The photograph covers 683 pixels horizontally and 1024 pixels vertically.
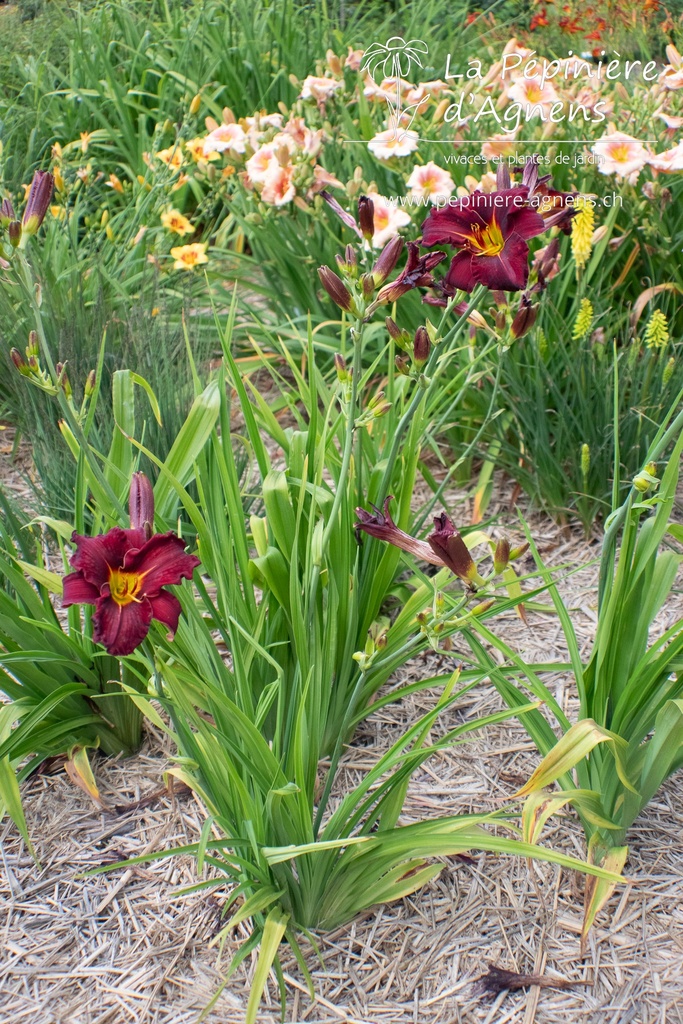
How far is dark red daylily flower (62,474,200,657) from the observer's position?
945 millimetres

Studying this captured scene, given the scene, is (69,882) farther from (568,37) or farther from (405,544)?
(568,37)

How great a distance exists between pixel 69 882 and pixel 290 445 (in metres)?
0.93

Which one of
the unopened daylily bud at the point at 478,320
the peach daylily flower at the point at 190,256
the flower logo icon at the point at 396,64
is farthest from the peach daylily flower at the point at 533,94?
the unopened daylily bud at the point at 478,320

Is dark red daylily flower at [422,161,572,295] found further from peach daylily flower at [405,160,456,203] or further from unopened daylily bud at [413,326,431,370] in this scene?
peach daylily flower at [405,160,456,203]

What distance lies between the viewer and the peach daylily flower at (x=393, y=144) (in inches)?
98.7

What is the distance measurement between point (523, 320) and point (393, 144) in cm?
127

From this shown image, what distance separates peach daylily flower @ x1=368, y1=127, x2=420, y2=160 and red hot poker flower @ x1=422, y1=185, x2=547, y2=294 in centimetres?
141

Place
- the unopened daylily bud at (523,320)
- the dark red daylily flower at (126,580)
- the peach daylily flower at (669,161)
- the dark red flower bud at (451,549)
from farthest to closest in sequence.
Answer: the peach daylily flower at (669,161)
the unopened daylily bud at (523,320)
the dark red flower bud at (451,549)
the dark red daylily flower at (126,580)

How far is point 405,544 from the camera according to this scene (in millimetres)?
1183

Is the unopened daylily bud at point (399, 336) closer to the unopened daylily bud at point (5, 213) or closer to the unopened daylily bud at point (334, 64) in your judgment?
the unopened daylily bud at point (5, 213)

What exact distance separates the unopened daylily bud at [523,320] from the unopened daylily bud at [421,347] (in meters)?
0.33

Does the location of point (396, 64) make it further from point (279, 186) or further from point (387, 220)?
point (387, 220)

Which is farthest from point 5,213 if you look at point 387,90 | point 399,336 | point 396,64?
point 396,64

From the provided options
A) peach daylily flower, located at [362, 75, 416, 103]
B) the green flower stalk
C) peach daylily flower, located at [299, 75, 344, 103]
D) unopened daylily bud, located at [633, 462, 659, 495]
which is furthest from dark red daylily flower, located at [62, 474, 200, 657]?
peach daylily flower, located at [299, 75, 344, 103]
